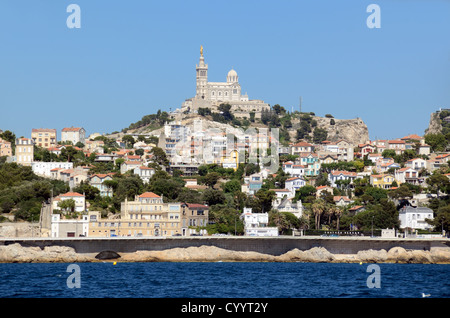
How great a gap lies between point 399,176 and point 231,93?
248ft

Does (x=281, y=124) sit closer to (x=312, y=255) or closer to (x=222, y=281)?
(x=312, y=255)

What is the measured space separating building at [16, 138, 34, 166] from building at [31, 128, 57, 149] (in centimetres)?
1949

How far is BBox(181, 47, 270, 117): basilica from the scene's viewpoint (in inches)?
6516

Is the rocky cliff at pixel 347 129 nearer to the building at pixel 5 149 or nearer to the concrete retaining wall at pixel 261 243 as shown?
the building at pixel 5 149

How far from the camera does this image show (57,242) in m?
65.0

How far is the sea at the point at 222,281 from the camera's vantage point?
4278 centimetres

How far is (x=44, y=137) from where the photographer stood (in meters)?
126

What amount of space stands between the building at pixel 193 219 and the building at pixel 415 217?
2022 cm

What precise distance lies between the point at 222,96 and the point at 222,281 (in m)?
123

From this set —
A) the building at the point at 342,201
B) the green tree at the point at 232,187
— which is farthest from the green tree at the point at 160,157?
the building at the point at 342,201

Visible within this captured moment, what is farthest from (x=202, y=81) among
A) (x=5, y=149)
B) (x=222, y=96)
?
(x=5, y=149)

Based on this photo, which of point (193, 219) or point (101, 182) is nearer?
point (193, 219)
